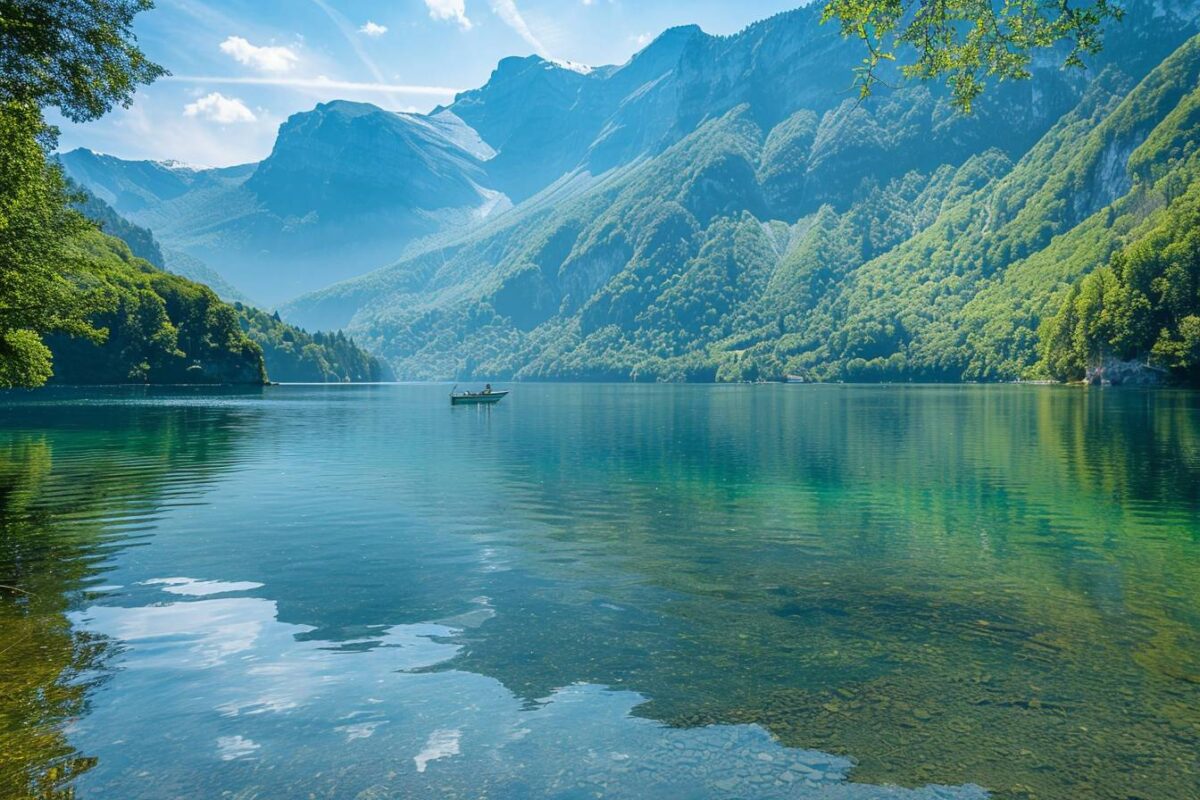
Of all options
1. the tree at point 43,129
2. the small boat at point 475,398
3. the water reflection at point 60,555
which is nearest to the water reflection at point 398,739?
the water reflection at point 60,555

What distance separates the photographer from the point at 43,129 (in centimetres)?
3225

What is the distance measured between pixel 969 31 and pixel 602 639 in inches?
716

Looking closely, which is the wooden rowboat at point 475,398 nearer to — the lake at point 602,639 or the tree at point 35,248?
the tree at point 35,248

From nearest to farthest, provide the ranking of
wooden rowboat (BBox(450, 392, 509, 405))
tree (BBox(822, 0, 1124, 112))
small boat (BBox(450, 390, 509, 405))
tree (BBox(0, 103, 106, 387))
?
1. tree (BBox(822, 0, 1124, 112))
2. tree (BBox(0, 103, 106, 387))
3. wooden rowboat (BBox(450, 392, 509, 405))
4. small boat (BBox(450, 390, 509, 405))

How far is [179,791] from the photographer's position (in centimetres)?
1020

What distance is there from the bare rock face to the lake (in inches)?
6179

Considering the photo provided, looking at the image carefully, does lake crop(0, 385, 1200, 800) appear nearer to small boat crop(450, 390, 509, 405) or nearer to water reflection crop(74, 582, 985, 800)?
water reflection crop(74, 582, 985, 800)

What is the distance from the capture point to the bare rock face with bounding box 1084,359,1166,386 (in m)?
168

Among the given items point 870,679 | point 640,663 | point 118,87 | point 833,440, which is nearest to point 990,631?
point 870,679

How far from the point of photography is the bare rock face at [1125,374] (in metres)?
168

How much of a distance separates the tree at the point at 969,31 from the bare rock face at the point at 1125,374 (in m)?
183

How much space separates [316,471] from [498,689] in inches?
1443

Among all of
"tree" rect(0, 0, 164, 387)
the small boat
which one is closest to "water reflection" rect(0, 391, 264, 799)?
"tree" rect(0, 0, 164, 387)

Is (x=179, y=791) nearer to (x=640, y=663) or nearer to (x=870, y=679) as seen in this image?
(x=640, y=663)
